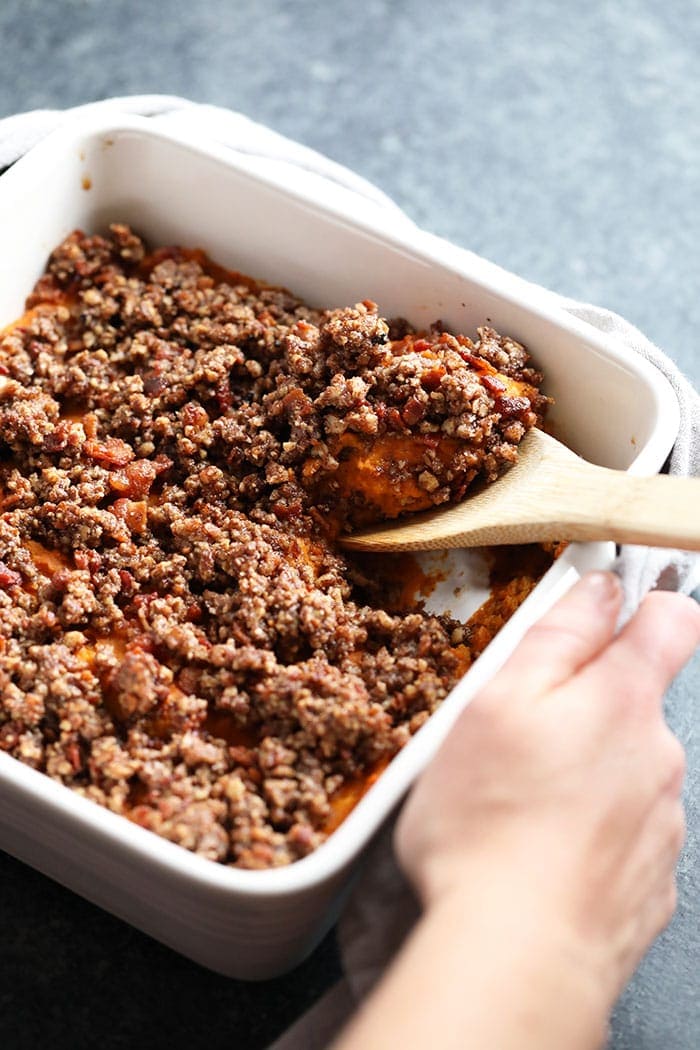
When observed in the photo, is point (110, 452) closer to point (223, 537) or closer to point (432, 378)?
point (223, 537)

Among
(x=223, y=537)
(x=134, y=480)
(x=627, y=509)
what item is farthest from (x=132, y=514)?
(x=627, y=509)

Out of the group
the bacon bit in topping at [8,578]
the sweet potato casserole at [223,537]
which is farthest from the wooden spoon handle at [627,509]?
the bacon bit in topping at [8,578]

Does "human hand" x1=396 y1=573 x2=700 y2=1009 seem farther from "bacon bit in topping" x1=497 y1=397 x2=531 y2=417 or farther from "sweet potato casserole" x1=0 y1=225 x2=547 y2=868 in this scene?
"bacon bit in topping" x1=497 y1=397 x2=531 y2=417

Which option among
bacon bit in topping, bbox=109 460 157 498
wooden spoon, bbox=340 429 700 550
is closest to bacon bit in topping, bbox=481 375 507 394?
wooden spoon, bbox=340 429 700 550

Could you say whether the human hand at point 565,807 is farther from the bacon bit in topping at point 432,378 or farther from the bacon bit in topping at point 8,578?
the bacon bit in topping at point 8,578

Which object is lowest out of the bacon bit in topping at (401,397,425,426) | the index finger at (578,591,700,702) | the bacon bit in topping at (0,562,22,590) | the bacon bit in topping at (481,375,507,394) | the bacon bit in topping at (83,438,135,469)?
the bacon bit in topping at (0,562,22,590)

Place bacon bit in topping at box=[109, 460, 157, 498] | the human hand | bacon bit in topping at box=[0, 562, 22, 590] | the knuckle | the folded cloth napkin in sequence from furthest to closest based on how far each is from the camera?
bacon bit in topping at box=[109, 460, 157, 498] < bacon bit in topping at box=[0, 562, 22, 590] < the folded cloth napkin < the knuckle < the human hand
